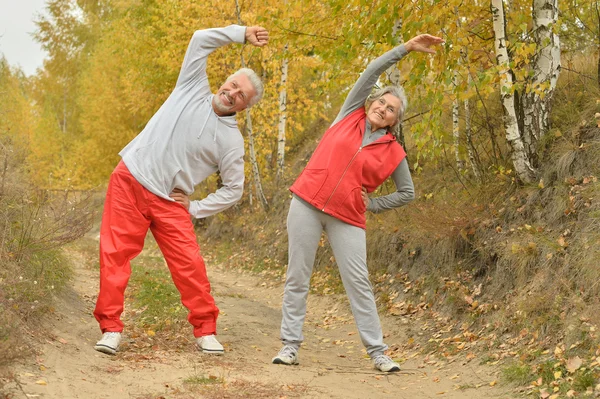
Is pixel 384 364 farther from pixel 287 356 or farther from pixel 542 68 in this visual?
pixel 542 68

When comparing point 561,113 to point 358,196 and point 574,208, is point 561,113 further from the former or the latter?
point 358,196

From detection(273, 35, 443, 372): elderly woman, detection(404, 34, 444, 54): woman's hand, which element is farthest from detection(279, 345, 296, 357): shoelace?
detection(404, 34, 444, 54): woman's hand

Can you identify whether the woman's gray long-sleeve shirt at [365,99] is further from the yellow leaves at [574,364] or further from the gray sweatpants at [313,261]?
the yellow leaves at [574,364]

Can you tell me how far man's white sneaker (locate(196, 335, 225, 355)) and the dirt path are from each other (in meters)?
0.07

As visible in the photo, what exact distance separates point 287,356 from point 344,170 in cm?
151

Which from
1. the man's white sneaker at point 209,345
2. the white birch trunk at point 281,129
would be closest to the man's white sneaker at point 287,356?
the man's white sneaker at point 209,345

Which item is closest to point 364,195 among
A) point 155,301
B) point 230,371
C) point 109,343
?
point 230,371

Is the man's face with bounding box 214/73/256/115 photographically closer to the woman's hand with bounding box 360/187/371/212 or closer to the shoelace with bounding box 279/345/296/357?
the woman's hand with bounding box 360/187/371/212

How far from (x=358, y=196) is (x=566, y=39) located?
5411 mm

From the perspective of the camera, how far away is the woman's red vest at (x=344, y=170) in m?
5.24

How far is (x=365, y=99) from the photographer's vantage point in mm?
5539

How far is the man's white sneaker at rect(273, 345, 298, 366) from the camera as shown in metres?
5.44

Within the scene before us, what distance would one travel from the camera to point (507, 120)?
700 centimetres

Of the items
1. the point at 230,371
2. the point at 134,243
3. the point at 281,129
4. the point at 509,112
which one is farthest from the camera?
the point at 281,129
